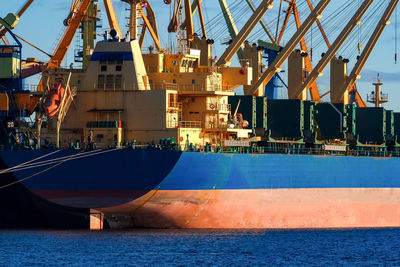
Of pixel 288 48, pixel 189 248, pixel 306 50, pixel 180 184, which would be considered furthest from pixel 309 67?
pixel 189 248

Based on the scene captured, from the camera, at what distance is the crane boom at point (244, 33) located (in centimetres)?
5700

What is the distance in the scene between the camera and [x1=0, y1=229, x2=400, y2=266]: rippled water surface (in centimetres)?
3856

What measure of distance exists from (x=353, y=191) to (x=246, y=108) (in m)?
8.25

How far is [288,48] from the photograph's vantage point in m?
60.2

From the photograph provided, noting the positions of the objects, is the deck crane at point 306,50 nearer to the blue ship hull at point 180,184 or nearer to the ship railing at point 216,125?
the blue ship hull at point 180,184

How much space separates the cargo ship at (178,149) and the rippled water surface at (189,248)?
175 cm

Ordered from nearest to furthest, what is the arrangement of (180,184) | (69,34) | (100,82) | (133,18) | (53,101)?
(180,184), (53,101), (100,82), (133,18), (69,34)

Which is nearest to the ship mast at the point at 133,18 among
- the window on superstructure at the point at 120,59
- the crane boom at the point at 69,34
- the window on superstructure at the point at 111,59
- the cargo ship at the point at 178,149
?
the cargo ship at the point at 178,149

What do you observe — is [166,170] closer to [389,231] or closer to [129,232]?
[129,232]

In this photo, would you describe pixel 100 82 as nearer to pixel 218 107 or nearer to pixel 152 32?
pixel 218 107

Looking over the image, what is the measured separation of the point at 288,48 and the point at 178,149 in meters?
15.9

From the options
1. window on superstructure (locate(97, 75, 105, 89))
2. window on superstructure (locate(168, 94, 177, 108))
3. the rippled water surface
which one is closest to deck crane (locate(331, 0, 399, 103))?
the rippled water surface

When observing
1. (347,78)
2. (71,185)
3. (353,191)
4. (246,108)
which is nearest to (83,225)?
(71,185)

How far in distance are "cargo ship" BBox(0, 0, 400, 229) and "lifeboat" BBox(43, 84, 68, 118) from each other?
63mm
